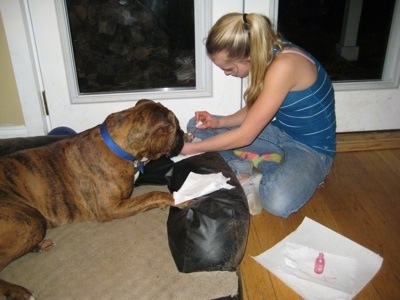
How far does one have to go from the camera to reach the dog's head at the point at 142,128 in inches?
77.9

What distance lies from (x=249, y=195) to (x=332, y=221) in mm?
523

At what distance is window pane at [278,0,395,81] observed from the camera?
290 cm

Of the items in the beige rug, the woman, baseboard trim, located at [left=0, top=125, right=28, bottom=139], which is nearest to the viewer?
the beige rug

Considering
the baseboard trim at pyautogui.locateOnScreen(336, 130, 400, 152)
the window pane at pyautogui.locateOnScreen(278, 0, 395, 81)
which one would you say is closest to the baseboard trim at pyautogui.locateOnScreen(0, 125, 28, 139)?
the window pane at pyautogui.locateOnScreen(278, 0, 395, 81)

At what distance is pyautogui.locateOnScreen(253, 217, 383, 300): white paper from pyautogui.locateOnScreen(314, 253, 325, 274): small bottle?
0.02 m

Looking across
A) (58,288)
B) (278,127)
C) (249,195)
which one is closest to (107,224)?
(58,288)

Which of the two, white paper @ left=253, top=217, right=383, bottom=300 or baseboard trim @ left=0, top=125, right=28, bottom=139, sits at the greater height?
baseboard trim @ left=0, top=125, right=28, bottom=139

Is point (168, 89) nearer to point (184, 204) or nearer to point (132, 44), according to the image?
point (132, 44)

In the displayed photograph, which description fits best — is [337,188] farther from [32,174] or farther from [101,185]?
[32,174]

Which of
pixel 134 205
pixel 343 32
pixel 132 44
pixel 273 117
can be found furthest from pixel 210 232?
pixel 343 32

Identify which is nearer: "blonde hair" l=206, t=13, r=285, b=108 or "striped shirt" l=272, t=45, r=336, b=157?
"blonde hair" l=206, t=13, r=285, b=108

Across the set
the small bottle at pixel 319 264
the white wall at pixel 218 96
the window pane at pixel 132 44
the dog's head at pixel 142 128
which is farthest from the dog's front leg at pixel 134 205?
the window pane at pixel 132 44

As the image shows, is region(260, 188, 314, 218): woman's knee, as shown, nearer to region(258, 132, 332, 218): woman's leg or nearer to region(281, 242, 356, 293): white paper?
region(258, 132, 332, 218): woman's leg

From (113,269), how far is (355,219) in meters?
1.46
